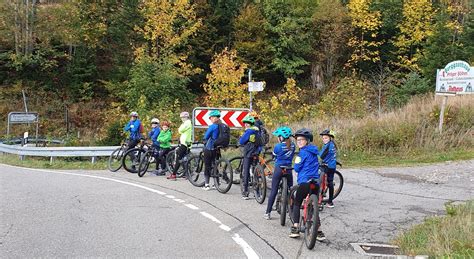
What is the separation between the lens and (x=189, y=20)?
123ft

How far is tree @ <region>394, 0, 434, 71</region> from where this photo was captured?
40.8 meters

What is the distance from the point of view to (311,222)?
6.88m

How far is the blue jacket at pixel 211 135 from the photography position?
11586 millimetres

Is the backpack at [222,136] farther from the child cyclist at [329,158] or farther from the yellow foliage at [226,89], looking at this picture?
the yellow foliage at [226,89]

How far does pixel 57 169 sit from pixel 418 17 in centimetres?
3543

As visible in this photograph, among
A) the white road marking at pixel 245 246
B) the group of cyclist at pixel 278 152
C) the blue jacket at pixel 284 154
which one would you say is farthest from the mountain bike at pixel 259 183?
the white road marking at pixel 245 246

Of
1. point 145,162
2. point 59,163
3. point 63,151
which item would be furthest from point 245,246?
point 59,163

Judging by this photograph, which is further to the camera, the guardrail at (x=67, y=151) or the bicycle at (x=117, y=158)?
the guardrail at (x=67, y=151)

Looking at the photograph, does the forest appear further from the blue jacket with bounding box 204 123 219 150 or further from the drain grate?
the drain grate

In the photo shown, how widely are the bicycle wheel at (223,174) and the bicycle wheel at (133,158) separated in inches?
155

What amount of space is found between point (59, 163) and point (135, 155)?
5510mm

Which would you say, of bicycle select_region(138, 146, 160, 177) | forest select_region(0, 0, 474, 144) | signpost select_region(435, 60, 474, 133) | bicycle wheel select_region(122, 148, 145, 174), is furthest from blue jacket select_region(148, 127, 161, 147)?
forest select_region(0, 0, 474, 144)

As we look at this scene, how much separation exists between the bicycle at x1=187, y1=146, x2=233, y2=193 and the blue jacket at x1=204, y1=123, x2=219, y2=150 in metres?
0.22

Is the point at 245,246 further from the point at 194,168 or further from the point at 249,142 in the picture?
the point at 194,168
